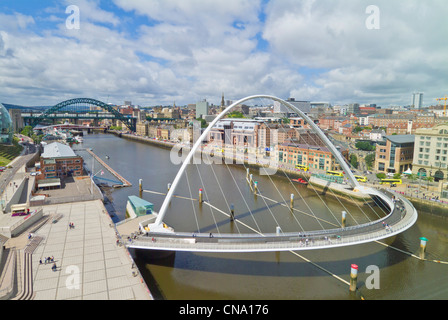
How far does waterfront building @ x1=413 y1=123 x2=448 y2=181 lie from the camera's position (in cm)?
3462

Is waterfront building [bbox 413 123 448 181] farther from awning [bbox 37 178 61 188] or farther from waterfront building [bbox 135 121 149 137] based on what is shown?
waterfront building [bbox 135 121 149 137]

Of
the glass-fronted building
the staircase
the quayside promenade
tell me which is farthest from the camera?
the glass-fronted building

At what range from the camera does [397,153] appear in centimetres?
3950

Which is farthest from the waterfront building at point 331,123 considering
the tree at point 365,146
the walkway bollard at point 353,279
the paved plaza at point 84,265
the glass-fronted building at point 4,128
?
the paved plaza at point 84,265

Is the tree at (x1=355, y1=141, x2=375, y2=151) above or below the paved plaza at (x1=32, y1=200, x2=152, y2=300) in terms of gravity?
above

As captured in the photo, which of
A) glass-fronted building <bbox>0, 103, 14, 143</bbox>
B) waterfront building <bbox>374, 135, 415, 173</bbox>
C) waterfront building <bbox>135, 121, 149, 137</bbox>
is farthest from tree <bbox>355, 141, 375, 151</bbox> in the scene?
waterfront building <bbox>135, 121, 149, 137</bbox>

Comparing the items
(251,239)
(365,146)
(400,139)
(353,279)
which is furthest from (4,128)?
(365,146)

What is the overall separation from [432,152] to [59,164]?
45.6 metres

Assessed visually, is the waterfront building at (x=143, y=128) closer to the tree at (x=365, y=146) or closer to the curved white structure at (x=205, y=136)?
the tree at (x=365, y=146)

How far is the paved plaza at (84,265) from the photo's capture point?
39.4 feet

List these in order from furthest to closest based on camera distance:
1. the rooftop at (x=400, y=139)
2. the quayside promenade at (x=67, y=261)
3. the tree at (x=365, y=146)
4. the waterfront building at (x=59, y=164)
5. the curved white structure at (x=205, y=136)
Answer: the tree at (x=365, y=146), the rooftop at (x=400, y=139), the waterfront building at (x=59, y=164), the curved white structure at (x=205, y=136), the quayside promenade at (x=67, y=261)

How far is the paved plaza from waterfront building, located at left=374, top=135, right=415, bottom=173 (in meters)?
37.2

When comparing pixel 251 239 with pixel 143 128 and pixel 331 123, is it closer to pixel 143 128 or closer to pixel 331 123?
pixel 331 123
